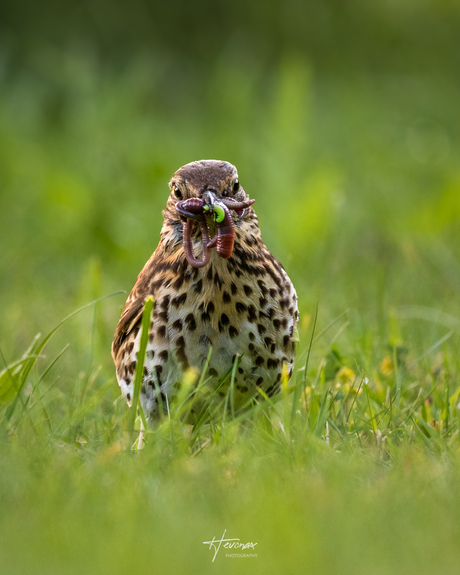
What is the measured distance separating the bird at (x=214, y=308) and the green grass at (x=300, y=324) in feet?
0.54

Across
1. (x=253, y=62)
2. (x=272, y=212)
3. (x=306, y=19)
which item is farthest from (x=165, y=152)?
(x=306, y=19)

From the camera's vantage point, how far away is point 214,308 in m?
3.84

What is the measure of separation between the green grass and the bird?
0.16 metres

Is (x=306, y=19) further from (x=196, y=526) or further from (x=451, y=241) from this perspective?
(x=196, y=526)

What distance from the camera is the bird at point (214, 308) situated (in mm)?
3787

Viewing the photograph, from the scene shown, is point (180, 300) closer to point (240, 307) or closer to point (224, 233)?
point (240, 307)

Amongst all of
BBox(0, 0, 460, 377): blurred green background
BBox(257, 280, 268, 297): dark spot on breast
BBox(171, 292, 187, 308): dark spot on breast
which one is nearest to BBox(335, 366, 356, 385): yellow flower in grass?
BBox(0, 0, 460, 377): blurred green background

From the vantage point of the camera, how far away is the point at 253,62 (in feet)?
40.8

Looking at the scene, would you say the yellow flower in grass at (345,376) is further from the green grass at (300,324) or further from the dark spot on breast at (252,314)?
the dark spot on breast at (252,314)

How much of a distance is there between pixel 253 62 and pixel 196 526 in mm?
10518

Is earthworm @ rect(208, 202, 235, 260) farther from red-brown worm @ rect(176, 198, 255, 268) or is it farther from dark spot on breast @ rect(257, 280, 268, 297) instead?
dark spot on breast @ rect(257, 280, 268, 297)

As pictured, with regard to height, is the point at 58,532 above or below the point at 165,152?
below

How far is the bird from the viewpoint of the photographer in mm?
3787

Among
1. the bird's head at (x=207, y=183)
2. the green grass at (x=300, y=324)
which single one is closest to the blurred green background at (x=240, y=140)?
the green grass at (x=300, y=324)
